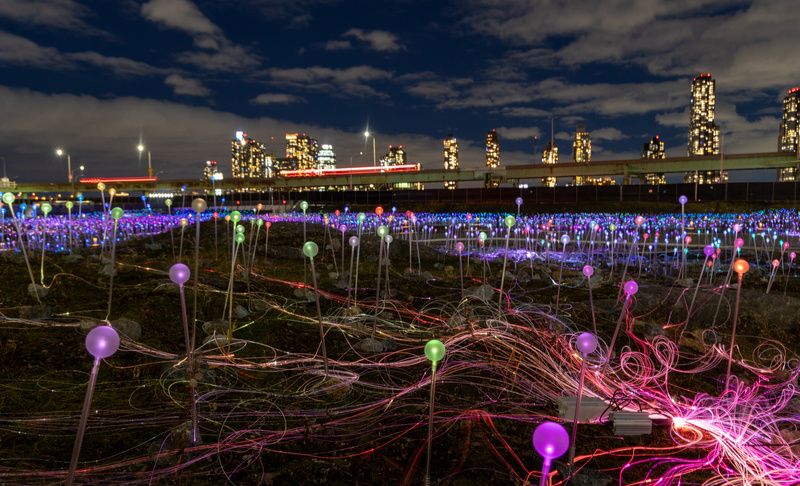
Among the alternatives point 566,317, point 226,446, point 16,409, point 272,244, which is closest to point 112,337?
point 226,446

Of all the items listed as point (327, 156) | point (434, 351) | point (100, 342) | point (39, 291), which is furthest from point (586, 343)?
point (327, 156)

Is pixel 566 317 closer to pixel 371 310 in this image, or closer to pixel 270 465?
pixel 371 310

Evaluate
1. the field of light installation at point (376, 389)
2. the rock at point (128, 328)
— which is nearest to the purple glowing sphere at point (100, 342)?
the field of light installation at point (376, 389)

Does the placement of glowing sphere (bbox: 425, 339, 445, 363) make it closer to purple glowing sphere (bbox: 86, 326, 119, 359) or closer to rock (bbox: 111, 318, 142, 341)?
purple glowing sphere (bbox: 86, 326, 119, 359)

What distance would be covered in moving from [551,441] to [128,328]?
5.51 m

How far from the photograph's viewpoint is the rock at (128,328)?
594cm

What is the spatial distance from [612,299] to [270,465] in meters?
7.12

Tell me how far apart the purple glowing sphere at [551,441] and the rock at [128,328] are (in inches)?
208

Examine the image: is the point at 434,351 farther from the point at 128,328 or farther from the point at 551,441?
the point at 128,328

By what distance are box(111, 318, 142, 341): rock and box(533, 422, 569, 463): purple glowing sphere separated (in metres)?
A: 5.28

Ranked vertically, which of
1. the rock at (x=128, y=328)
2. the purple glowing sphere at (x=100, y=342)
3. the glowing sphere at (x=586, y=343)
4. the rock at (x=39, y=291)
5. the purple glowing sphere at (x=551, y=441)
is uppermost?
the purple glowing sphere at (x=100, y=342)

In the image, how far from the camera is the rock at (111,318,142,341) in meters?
5.94

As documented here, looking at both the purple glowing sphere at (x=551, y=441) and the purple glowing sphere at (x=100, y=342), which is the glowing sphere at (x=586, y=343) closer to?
the purple glowing sphere at (x=551, y=441)

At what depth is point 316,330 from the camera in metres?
7.07
